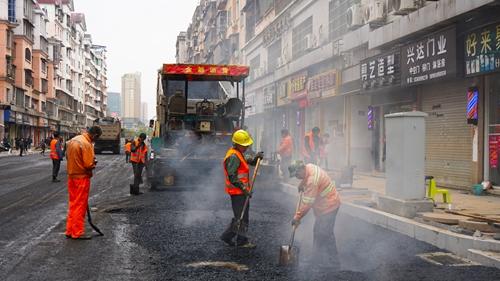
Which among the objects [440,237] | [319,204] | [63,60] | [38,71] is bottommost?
[440,237]

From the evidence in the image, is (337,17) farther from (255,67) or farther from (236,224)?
(255,67)

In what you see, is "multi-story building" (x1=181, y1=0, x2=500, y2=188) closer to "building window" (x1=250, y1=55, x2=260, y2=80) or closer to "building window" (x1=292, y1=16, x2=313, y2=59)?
"building window" (x1=292, y1=16, x2=313, y2=59)

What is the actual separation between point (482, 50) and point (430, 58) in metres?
1.93

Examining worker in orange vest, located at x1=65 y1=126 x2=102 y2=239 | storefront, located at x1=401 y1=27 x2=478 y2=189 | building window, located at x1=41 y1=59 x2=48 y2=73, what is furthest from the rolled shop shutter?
building window, located at x1=41 y1=59 x2=48 y2=73

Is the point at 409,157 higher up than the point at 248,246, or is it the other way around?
the point at 409,157

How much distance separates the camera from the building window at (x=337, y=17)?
62.1ft

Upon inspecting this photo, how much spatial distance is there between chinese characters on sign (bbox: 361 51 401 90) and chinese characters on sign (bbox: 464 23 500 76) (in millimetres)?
3008

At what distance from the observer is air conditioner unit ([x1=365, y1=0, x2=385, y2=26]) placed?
1526 centimetres

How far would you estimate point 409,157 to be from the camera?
26.2 feet

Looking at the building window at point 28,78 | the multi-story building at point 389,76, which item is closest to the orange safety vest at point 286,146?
the multi-story building at point 389,76

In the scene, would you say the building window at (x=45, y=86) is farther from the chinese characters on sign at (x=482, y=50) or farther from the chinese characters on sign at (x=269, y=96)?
the chinese characters on sign at (x=482, y=50)

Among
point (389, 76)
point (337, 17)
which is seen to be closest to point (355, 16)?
point (337, 17)

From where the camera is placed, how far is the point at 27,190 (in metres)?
13.0

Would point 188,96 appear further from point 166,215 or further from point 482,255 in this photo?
point 482,255
